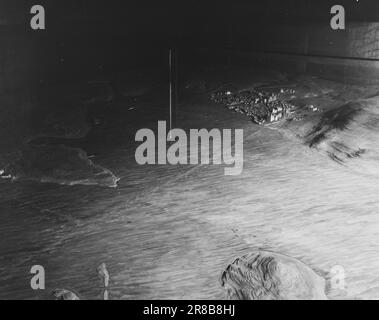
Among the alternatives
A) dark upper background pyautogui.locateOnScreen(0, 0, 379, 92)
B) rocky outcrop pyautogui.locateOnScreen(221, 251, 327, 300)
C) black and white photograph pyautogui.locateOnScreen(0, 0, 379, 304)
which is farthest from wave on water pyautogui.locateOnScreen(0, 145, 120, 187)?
dark upper background pyautogui.locateOnScreen(0, 0, 379, 92)

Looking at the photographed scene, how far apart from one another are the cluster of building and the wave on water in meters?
2.61

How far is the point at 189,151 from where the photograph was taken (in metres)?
5.07

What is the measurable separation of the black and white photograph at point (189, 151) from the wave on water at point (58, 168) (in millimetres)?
26

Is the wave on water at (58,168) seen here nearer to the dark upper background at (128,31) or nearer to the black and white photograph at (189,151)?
the black and white photograph at (189,151)

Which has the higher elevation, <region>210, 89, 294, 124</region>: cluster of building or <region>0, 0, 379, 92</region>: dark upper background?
<region>0, 0, 379, 92</region>: dark upper background

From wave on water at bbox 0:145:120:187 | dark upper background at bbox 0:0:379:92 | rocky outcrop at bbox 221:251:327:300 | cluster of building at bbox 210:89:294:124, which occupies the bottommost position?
rocky outcrop at bbox 221:251:327:300

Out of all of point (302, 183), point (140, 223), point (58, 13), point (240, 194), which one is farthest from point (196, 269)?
point (58, 13)

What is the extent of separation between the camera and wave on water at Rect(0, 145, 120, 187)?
14.3 feet

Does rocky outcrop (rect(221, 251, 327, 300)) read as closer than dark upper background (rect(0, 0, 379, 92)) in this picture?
Yes

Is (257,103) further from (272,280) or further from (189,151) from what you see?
(272,280)

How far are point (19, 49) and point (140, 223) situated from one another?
276 inches

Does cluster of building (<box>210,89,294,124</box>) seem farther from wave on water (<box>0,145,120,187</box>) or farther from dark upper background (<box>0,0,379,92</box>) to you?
wave on water (<box>0,145,120,187</box>)

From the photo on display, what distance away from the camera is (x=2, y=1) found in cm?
831

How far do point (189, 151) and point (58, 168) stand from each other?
5.34 ft
